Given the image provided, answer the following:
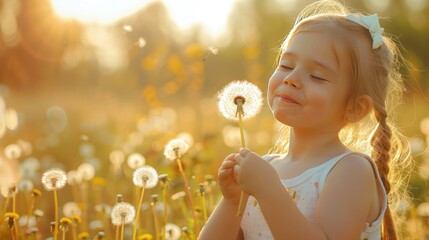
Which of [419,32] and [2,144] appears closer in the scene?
[2,144]

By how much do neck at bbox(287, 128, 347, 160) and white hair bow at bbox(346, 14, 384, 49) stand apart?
0.31 metres

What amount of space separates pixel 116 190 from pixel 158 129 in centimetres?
116

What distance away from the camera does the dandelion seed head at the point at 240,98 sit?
2.23m

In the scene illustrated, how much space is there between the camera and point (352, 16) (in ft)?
7.76

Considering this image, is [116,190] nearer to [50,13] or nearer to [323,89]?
[323,89]

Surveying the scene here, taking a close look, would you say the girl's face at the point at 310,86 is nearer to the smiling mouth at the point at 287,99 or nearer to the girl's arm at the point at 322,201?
the smiling mouth at the point at 287,99

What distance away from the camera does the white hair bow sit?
90.4 inches

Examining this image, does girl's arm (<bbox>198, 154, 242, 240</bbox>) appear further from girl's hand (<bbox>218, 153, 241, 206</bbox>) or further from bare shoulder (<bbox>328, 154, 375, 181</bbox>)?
bare shoulder (<bbox>328, 154, 375, 181</bbox>)

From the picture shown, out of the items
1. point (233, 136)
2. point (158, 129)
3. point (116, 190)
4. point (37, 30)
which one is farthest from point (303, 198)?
point (37, 30)

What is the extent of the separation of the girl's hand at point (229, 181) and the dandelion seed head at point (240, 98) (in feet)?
0.47

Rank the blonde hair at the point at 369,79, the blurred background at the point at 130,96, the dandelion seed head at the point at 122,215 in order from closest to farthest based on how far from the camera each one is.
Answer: the blonde hair at the point at 369,79, the dandelion seed head at the point at 122,215, the blurred background at the point at 130,96

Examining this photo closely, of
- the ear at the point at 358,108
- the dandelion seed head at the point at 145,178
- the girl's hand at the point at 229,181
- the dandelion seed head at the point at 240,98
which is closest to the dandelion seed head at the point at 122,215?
the dandelion seed head at the point at 145,178

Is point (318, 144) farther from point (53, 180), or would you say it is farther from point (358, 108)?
point (53, 180)

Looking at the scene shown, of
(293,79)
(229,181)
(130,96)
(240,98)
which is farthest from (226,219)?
(130,96)
